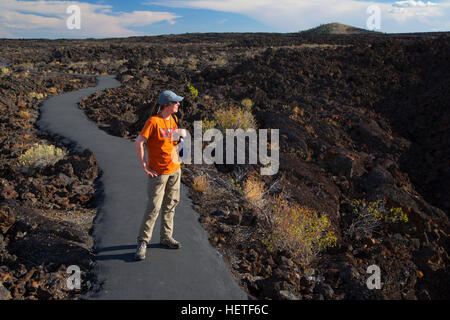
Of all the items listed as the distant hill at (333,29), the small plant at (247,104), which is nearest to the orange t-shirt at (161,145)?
the small plant at (247,104)

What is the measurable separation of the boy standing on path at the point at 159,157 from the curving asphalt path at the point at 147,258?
10.8 inches

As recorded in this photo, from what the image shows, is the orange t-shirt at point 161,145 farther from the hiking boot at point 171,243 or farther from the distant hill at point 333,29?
the distant hill at point 333,29

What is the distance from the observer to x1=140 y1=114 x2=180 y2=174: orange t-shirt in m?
3.41

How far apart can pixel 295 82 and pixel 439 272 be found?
1167cm

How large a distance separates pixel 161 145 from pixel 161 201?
2.04 ft

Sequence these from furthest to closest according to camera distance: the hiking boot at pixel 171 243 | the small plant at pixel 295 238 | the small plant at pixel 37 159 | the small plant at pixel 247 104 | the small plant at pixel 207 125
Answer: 1. the small plant at pixel 247 104
2. the small plant at pixel 207 125
3. the small plant at pixel 37 159
4. the small plant at pixel 295 238
5. the hiking boot at pixel 171 243

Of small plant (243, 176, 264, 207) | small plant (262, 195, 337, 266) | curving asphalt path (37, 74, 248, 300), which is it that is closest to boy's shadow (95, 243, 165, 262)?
curving asphalt path (37, 74, 248, 300)

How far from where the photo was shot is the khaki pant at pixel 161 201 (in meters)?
3.52

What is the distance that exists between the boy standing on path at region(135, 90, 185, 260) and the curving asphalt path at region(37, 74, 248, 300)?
0.27m

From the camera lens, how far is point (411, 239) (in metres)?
6.07

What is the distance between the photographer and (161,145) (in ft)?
11.3

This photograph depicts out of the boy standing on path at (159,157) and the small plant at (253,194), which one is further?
the small plant at (253,194)

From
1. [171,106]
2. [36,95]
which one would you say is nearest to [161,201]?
[171,106]

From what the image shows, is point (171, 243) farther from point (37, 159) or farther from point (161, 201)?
point (37, 159)
